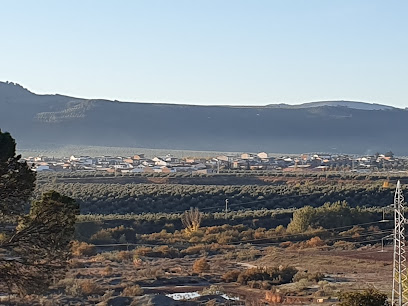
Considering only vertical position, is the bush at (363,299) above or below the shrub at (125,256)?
above

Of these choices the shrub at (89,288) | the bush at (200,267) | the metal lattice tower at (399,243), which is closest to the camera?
the metal lattice tower at (399,243)

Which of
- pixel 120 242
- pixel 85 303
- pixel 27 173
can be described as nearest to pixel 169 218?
pixel 120 242

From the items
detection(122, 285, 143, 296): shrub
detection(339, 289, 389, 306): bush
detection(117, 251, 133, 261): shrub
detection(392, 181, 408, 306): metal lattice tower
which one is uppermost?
detection(392, 181, 408, 306): metal lattice tower

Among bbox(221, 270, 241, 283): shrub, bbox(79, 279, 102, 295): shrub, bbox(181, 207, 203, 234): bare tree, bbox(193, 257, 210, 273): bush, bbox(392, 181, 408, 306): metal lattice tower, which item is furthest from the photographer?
bbox(181, 207, 203, 234): bare tree

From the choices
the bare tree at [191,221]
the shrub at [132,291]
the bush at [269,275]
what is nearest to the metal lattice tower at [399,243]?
the shrub at [132,291]

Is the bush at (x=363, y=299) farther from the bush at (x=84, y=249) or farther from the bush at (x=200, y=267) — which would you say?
the bush at (x=84, y=249)

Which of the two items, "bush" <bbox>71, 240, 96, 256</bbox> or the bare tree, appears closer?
"bush" <bbox>71, 240, 96, 256</bbox>

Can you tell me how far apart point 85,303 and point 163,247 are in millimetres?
14430

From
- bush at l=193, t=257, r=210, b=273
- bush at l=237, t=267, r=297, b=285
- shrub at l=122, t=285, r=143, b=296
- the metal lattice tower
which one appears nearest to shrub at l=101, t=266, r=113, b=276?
bush at l=193, t=257, r=210, b=273

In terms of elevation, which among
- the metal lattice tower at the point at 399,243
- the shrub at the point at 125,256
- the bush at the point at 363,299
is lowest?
the shrub at the point at 125,256

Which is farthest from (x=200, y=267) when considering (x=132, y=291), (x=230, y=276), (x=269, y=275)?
(x=132, y=291)

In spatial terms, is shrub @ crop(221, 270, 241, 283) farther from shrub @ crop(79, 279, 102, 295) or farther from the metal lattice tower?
the metal lattice tower

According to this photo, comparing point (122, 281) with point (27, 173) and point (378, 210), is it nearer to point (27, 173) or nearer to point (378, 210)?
point (27, 173)

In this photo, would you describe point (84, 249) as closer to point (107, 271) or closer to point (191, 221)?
point (107, 271)
